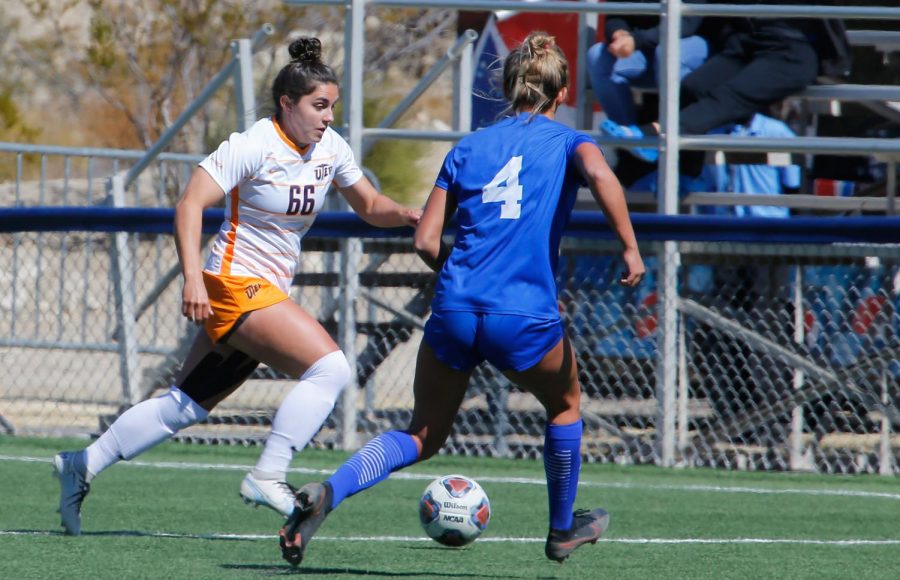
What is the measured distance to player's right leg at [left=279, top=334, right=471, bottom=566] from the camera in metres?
5.25

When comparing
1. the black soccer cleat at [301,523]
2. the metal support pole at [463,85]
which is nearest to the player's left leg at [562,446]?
the black soccer cleat at [301,523]

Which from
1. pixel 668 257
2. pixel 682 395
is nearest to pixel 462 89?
pixel 668 257

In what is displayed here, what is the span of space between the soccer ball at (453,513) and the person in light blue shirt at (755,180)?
16.8 feet

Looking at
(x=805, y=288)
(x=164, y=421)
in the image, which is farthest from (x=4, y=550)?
(x=805, y=288)

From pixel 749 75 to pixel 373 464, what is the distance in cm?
541

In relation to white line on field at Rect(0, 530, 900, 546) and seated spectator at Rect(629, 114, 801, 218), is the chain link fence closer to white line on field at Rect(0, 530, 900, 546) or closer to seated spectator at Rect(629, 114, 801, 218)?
seated spectator at Rect(629, 114, 801, 218)

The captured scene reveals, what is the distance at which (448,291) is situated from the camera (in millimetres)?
5301

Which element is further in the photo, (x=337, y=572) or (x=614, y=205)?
(x=337, y=572)

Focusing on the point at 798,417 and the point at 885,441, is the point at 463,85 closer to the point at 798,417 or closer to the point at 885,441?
the point at 798,417

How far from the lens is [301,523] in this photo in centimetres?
504

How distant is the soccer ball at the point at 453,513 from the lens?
5.76 metres

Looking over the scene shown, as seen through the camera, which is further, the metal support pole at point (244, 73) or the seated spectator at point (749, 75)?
the metal support pole at point (244, 73)

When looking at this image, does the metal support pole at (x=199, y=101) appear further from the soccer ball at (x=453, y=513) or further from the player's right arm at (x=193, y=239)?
the soccer ball at (x=453, y=513)

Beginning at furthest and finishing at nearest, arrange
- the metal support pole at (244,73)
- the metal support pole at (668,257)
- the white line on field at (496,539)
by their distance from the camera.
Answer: the metal support pole at (244,73), the metal support pole at (668,257), the white line on field at (496,539)
